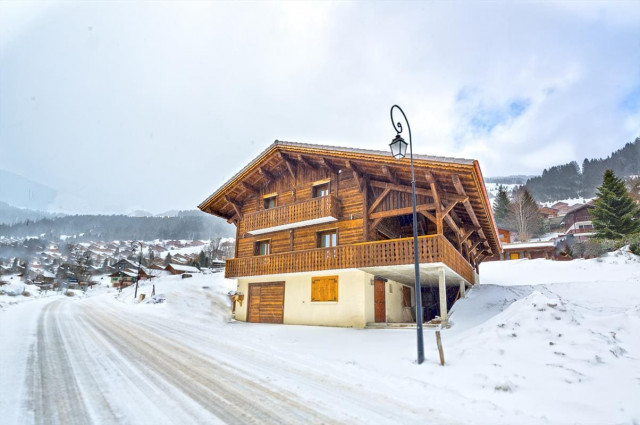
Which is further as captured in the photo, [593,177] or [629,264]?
[593,177]

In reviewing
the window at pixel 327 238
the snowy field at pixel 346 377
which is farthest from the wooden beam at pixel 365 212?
the snowy field at pixel 346 377

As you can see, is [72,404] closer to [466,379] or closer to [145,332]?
[466,379]

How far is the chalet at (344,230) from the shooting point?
48.1 ft

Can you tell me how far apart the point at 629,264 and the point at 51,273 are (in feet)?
405

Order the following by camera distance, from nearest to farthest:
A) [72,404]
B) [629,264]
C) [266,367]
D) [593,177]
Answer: [72,404] < [266,367] < [629,264] < [593,177]

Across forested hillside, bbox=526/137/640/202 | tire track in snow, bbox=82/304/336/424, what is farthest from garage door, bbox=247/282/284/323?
forested hillside, bbox=526/137/640/202

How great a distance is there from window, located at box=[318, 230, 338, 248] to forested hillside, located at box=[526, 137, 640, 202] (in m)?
131

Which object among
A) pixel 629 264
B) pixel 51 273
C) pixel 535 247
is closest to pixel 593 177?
pixel 535 247

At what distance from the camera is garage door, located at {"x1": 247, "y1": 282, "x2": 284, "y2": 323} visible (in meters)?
19.4

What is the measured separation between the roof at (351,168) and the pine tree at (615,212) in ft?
65.0

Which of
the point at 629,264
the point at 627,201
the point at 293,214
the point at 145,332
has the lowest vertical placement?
the point at 145,332

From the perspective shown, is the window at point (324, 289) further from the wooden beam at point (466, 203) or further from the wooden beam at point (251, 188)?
the wooden beam at point (251, 188)

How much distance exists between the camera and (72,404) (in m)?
5.07

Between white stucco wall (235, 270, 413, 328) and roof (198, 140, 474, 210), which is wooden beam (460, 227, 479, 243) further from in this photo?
roof (198, 140, 474, 210)
